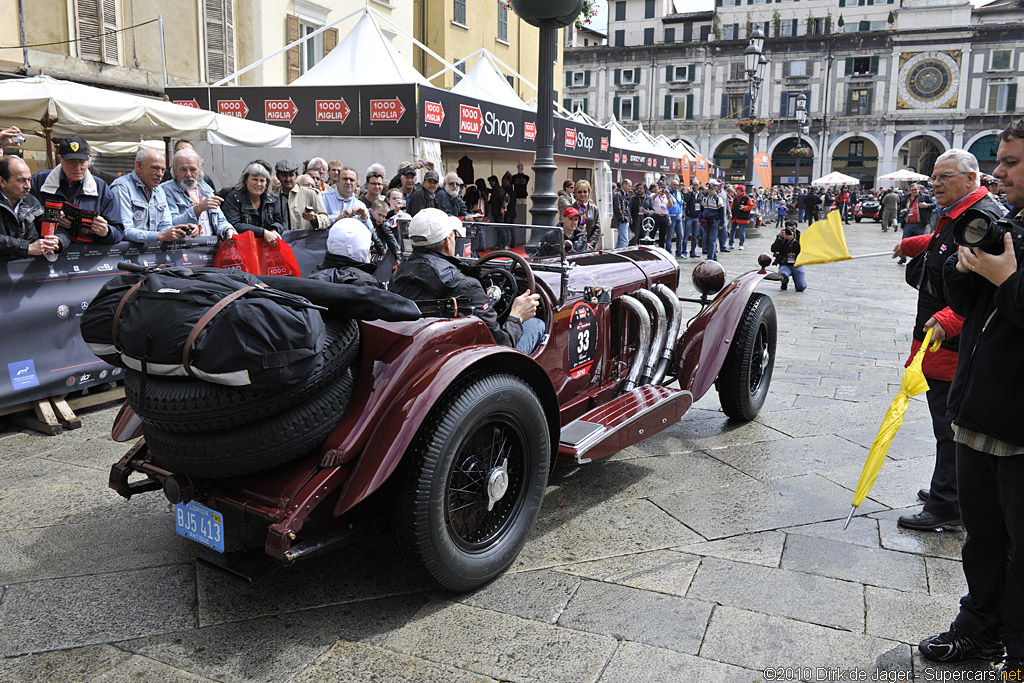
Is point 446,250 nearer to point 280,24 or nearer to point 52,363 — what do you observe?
point 52,363

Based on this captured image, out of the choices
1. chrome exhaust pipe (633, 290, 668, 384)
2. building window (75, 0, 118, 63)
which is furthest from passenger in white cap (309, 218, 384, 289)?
building window (75, 0, 118, 63)

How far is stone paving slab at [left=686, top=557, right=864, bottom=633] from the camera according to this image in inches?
113

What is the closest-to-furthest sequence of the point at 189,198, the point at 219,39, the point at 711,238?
the point at 189,198
the point at 219,39
the point at 711,238

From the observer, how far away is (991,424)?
2303mm

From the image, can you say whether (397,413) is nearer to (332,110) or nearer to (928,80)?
(332,110)

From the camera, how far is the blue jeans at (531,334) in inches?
154

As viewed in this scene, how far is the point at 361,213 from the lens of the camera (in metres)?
7.75

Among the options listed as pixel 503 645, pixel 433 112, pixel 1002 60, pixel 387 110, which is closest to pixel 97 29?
pixel 387 110

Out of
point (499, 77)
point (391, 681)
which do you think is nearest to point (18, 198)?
point (391, 681)

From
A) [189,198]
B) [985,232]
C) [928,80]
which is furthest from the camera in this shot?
[928,80]

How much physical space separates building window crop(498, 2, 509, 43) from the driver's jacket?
24735 millimetres

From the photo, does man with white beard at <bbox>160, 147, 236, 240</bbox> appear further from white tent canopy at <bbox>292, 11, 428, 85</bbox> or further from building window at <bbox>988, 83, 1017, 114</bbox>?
building window at <bbox>988, 83, 1017, 114</bbox>

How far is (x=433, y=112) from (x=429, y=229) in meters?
8.51

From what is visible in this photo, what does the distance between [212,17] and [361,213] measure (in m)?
9.66
